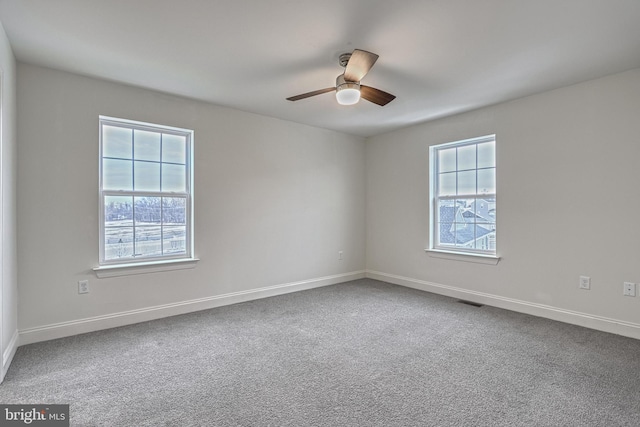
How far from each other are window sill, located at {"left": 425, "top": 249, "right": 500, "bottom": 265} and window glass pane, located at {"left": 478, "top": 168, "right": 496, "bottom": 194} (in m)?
0.83

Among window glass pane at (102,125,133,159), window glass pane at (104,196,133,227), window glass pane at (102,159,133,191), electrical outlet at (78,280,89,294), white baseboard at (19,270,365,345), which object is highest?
window glass pane at (102,125,133,159)

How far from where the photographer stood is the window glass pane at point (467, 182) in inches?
172

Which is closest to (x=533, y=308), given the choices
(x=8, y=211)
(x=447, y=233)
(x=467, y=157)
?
(x=447, y=233)

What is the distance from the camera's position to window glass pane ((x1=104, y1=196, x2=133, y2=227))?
11.0 feet

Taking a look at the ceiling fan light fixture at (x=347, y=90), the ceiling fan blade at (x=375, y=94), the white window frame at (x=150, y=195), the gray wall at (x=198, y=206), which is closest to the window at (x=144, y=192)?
the white window frame at (x=150, y=195)

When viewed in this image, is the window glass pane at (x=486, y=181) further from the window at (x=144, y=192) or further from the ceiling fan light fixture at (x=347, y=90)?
the window at (x=144, y=192)

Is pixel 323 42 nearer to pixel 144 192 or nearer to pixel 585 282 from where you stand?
pixel 144 192

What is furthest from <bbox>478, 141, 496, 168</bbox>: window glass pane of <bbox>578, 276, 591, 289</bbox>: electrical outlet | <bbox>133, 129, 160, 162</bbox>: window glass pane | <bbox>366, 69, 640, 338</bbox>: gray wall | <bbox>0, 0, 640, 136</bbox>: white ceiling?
<bbox>133, 129, 160, 162</bbox>: window glass pane

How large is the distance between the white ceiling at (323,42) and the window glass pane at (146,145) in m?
0.52

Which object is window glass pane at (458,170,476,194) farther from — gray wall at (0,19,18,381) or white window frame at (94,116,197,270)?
gray wall at (0,19,18,381)

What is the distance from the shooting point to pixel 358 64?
8.04 ft

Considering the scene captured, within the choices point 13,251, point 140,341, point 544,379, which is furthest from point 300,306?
point 13,251

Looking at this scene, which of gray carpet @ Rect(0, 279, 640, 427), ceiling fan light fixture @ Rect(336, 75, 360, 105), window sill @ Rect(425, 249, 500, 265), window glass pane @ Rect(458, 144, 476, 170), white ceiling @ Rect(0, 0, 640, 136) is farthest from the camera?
window glass pane @ Rect(458, 144, 476, 170)

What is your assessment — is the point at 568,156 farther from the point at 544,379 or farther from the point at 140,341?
the point at 140,341
